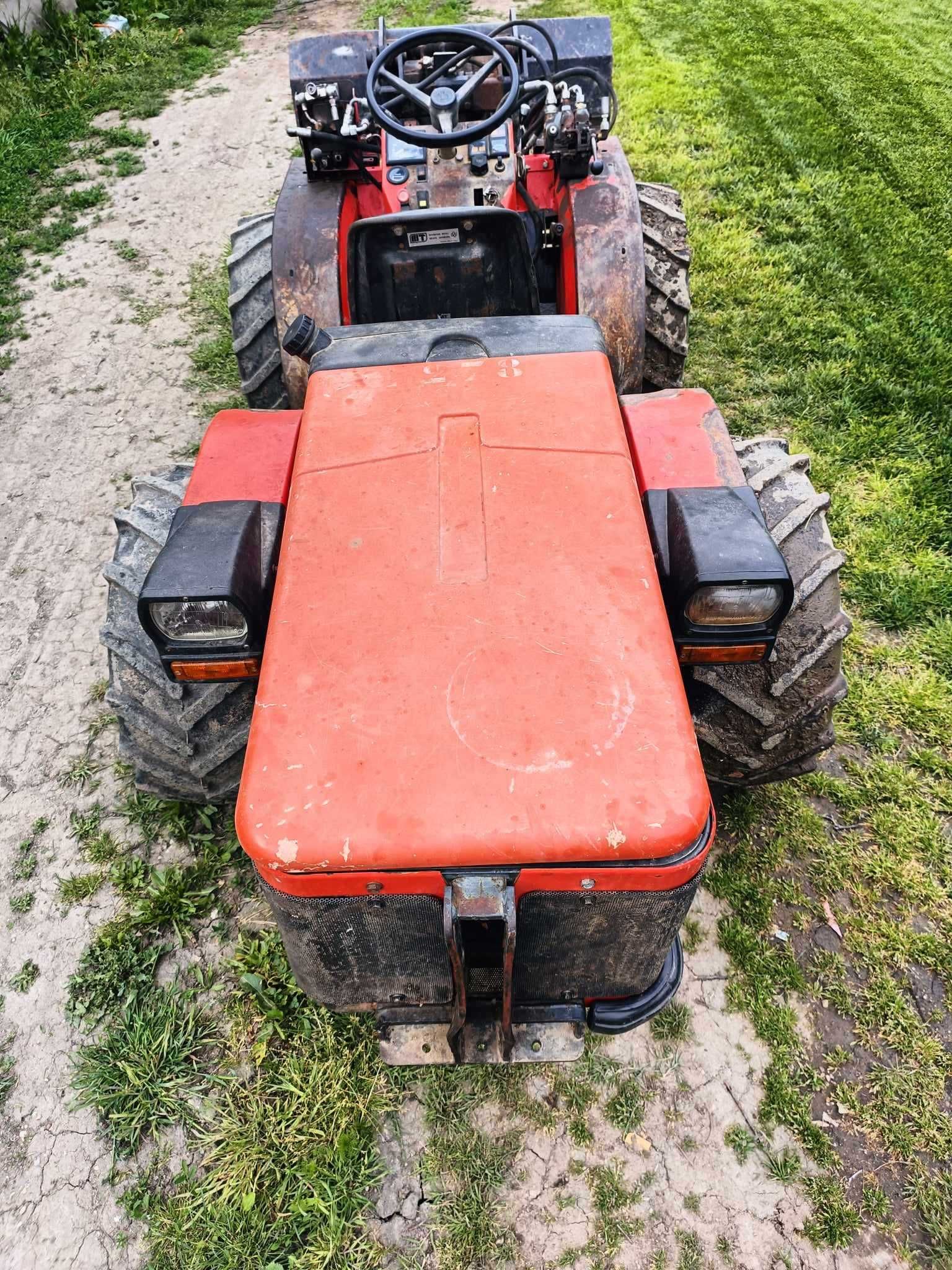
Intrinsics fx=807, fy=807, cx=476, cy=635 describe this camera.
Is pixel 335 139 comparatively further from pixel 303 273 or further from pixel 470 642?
pixel 470 642

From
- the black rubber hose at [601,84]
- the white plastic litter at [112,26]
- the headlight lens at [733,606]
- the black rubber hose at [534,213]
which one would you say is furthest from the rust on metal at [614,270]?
the white plastic litter at [112,26]

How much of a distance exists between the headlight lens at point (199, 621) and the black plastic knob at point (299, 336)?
2.52ft

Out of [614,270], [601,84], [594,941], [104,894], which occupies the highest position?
[601,84]

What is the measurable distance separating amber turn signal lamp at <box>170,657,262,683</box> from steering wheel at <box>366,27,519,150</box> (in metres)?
1.88

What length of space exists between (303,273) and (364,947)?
2.60 meters

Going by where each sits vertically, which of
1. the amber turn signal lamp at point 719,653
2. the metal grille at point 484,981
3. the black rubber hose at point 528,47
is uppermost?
the black rubber hose at point 528,47

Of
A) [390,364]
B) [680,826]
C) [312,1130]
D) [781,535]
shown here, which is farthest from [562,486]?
[312,1130]

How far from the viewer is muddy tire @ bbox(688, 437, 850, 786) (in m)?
2.29

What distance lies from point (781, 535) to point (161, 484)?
1984 millimetres

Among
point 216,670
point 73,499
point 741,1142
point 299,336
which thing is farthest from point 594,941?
point 73,499

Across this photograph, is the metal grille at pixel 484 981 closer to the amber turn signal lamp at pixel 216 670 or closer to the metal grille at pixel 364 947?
the metal grille at pixel 364 947

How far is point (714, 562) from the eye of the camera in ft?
5.94

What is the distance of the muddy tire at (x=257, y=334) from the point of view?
351 centimetres

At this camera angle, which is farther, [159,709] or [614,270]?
[614,270]
